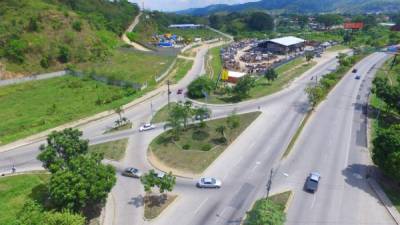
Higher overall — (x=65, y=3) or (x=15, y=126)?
(x=65, y=3)

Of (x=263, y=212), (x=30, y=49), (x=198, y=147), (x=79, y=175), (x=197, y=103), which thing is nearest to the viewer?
(x=263, y=212)

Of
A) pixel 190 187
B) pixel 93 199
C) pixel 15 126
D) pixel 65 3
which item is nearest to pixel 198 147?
pixel 190 187

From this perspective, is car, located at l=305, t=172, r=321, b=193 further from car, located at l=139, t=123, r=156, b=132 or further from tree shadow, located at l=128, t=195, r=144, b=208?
car, located at l=139, t=123, r=156, b=132

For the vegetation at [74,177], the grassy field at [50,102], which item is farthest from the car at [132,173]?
the grassy field at [50,102]

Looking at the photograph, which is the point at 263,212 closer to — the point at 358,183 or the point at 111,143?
the point at 358,183

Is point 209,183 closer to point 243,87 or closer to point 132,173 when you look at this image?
point 132,173

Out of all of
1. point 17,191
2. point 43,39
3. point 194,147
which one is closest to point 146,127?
point 194,147
